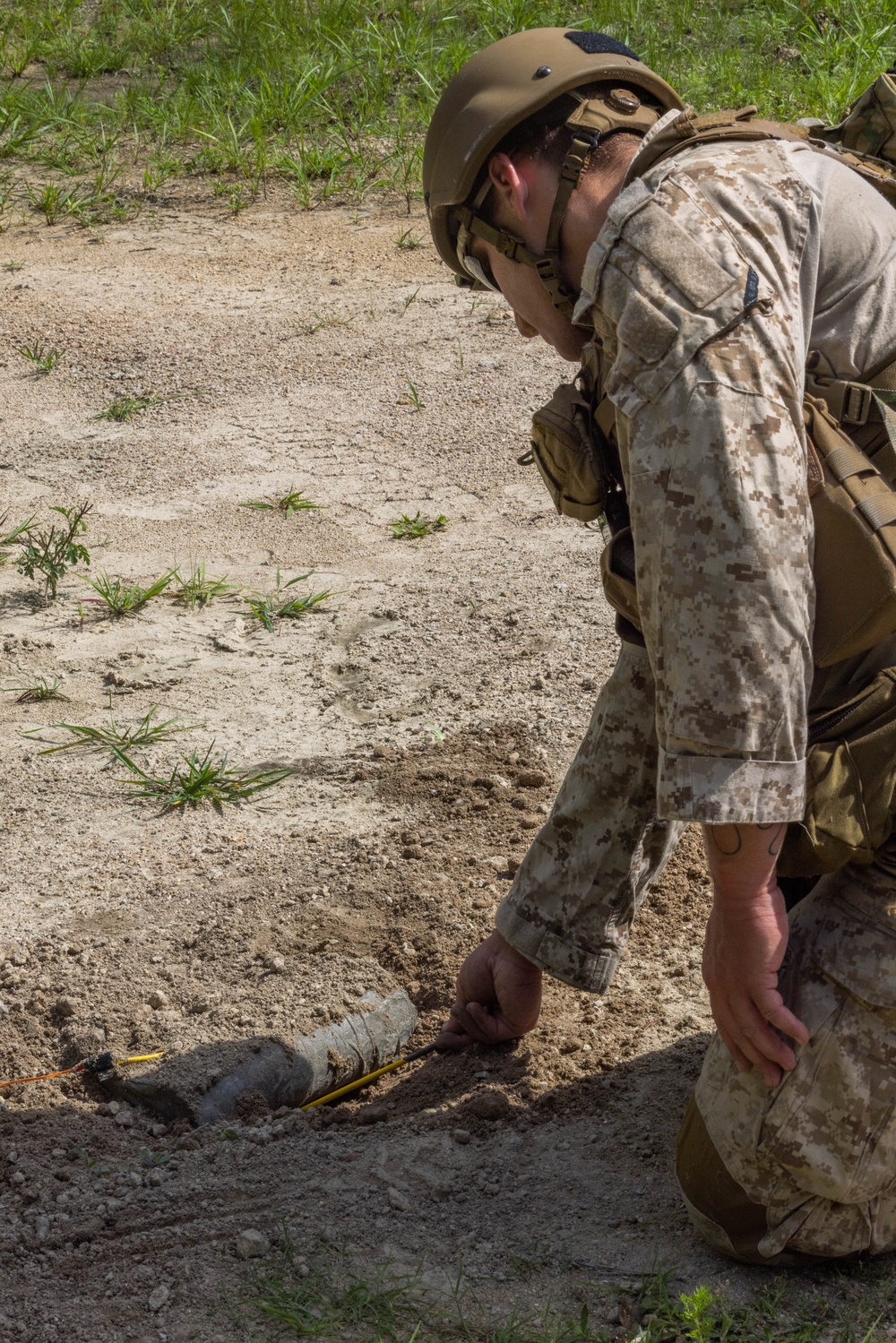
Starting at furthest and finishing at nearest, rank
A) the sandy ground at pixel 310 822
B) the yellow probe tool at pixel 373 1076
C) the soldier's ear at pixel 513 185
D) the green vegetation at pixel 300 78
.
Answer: the green vegetation at pixel 300 78
the yellow probe tool at pixel 373 1076
the sandy ground at pixel 310 822
the soldier's ear at pixel 513 185

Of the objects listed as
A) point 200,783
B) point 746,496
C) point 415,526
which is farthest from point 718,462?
point 415,526

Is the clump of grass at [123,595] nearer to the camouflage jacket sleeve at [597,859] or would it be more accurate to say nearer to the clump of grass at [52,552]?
the clump of grass at [52,552]

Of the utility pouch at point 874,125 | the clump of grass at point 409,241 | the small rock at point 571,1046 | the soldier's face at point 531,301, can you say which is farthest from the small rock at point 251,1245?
the clump of grass at point 409,241

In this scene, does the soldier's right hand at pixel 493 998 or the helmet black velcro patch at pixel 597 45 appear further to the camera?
the soldier's right hand at pixel 493 998

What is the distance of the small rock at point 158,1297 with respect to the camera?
188 cm

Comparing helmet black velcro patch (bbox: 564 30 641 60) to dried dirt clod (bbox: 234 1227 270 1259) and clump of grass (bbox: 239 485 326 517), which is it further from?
clump of grass (bbox: 239 485 326 517)

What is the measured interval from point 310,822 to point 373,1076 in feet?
2.21

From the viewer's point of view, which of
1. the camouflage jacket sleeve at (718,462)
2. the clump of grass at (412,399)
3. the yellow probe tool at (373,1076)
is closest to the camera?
the camouflage jacket sleeve at (718,462)

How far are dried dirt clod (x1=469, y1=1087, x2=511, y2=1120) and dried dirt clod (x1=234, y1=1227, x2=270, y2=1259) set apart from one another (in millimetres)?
438

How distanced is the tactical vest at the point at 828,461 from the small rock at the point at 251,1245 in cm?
101

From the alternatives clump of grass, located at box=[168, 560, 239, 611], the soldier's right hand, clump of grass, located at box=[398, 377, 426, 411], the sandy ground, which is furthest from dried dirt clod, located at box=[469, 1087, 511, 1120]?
clump of grass, located at box=[398, 377, 426, 411]

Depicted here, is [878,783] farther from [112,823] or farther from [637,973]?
[112,823]

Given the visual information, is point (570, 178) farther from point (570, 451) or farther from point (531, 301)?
A: point (570, 451)

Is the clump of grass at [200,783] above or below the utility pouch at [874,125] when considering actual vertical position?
below
